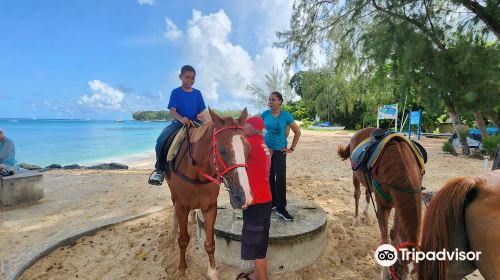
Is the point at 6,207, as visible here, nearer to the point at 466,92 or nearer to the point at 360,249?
the point at 360,249

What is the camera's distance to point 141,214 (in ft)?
17.2

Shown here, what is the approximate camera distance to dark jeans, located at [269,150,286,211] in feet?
12.6

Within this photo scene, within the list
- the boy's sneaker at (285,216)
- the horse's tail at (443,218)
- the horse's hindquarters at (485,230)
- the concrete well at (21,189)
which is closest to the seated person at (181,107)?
the boy's sneaker at (285,216)

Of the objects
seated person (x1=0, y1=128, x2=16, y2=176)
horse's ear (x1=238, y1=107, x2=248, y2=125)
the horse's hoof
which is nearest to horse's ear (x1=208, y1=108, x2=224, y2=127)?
horse's ear (x1=238, y1=107, x2=248, y2=125)

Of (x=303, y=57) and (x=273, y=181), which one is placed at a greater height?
(x=303, y=57)

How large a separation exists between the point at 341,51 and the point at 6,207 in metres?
11.7

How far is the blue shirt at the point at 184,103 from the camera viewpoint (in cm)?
376

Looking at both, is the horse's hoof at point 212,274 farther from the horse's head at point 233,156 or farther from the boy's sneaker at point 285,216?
the horse's head at point 233,156

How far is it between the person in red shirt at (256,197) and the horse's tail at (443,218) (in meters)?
1.33

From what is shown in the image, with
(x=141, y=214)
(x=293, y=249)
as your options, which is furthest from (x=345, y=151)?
(x=141, y=214)

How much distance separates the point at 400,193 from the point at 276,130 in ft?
5.85

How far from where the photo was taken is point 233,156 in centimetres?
226

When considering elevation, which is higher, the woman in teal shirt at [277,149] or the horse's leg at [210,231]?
the woman in teal shirt at [277,149]

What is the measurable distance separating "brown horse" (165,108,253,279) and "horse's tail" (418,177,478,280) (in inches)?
45.2
